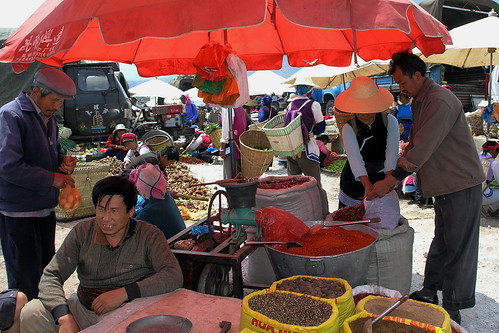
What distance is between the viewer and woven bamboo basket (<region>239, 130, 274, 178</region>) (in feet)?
19.5

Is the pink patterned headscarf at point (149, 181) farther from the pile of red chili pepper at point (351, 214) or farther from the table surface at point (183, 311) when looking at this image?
the table surface at point (183, 311)

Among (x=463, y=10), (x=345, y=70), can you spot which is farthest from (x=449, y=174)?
(x=463, y=10)

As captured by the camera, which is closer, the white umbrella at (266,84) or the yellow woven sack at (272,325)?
the yellow woven sack at (272,325)

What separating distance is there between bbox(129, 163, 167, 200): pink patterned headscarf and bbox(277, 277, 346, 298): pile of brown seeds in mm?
2416

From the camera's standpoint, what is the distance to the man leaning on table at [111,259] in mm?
2326

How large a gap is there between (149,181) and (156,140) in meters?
6.38

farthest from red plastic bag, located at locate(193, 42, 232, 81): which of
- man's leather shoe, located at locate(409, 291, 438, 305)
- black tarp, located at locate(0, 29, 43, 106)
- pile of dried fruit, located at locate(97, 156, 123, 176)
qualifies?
black tarp, located at locate(0, 29, 43, 106)

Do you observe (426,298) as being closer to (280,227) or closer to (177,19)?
(280,227)

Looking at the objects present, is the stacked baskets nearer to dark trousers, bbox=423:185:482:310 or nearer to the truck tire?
dark trousers, bbox=423:185:482:310

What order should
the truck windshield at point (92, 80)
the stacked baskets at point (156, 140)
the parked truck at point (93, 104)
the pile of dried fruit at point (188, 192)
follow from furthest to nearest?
the truck windshield at point (92, 80) → the parked truck at point (93, 104) → the stacked baskets at point (156, 140) → the pile of dried fruit at point (188, 192)

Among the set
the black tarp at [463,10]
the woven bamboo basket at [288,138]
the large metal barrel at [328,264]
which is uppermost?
the black tarp at [463,10]

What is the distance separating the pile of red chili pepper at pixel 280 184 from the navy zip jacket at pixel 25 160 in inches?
67.9

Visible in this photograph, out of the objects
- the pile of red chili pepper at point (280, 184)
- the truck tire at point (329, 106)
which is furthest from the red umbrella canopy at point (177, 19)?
the truck tire at point (329, 106)

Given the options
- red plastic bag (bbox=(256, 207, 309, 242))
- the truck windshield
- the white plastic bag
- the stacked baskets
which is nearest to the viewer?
red plastic bag (bbox=(256, 207, 309, 242))
